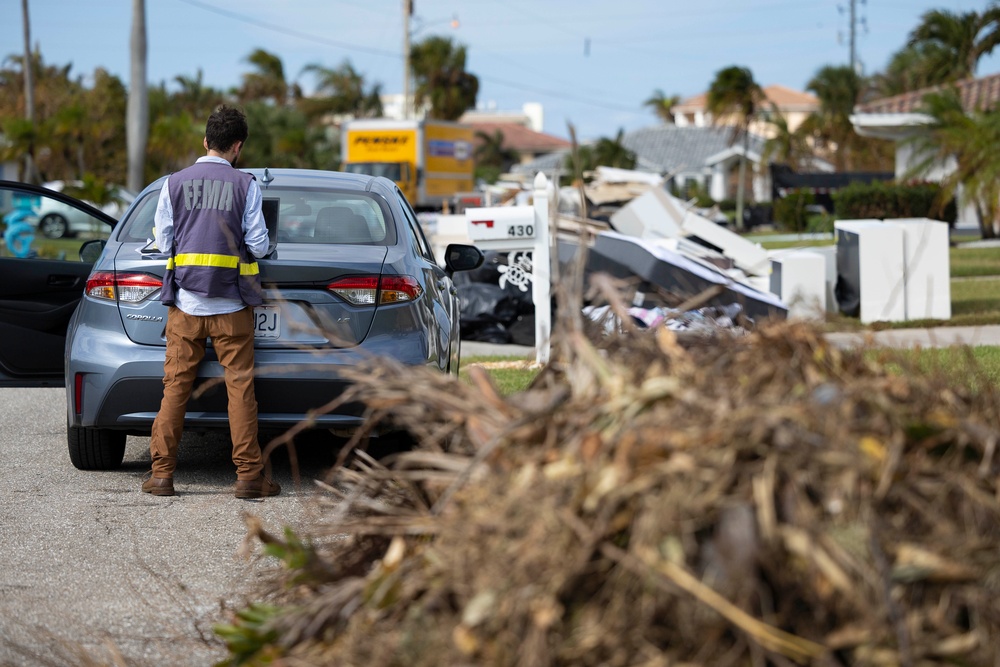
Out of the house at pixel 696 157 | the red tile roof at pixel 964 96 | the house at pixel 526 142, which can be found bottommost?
the red tile roof at pixel 964 96

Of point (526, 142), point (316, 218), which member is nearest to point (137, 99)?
point (316, 218)

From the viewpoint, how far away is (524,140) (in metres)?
Answer: 100

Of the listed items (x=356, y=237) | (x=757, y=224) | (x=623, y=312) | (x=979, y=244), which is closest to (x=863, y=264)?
(x=356, y=237)

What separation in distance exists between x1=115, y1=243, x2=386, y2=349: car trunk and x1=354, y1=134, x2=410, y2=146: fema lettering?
32691mm

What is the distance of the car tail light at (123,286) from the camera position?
6.00 m

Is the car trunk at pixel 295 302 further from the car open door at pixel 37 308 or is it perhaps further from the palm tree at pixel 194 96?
the palm tree at pixel 194 96

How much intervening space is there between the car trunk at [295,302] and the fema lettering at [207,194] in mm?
349

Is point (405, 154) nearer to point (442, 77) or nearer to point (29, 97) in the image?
point (29, 97)

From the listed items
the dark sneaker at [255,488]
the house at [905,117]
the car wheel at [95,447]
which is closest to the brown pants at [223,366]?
the dark sneaker at [255,488]

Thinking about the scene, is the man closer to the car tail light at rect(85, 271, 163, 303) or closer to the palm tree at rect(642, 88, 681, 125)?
the car tail light at rect(85, 271, 163, 303)

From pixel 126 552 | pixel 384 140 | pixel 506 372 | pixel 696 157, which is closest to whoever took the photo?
pixel 126 552

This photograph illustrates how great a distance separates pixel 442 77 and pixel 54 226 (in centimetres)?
3717

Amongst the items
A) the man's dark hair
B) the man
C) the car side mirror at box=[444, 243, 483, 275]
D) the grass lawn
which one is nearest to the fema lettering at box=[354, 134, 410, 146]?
the grass lawn

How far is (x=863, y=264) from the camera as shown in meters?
13.2
